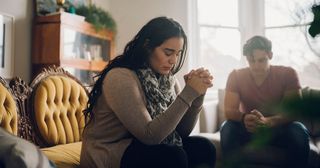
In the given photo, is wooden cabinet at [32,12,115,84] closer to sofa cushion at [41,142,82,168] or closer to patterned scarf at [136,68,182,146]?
sofa cushion at [41,142,82,168]

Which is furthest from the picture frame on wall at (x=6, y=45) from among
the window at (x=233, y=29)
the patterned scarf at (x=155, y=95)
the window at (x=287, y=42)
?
the window at (x=287, y=42)

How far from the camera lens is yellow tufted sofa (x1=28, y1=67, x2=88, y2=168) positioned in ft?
6.17

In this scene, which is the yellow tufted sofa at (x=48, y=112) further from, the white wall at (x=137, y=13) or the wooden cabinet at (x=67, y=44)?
the white wall at (x=137, y=13)

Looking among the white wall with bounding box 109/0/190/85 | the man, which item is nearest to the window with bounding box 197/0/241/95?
the white wall with bounding box 109/0/190/85

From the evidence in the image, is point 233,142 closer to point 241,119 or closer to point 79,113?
point 241,119

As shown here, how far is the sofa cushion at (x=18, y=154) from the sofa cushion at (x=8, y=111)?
82 cm

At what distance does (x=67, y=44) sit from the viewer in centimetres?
278

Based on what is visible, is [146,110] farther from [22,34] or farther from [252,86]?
A: [22,34]

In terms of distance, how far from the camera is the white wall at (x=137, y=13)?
3649mm

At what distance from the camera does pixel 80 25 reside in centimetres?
288

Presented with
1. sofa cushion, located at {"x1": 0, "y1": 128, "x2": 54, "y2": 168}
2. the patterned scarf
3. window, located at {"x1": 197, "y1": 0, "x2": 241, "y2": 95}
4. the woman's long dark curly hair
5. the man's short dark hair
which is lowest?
sofa cushion, located at {"x1": 0, "y1": 128, "x2": 54, "y2": 168}

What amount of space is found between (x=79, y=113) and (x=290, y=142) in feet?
4.12

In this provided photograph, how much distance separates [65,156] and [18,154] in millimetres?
815

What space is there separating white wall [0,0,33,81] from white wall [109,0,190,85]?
113 cm
